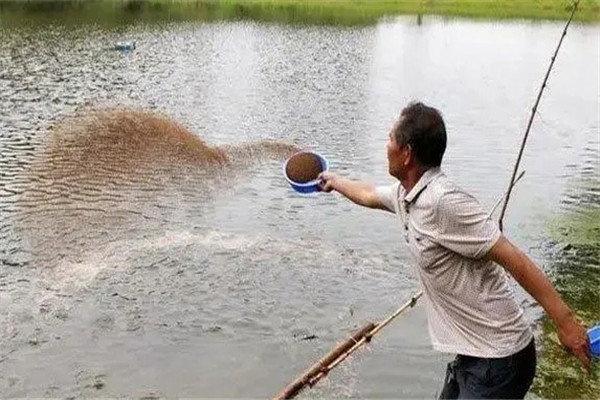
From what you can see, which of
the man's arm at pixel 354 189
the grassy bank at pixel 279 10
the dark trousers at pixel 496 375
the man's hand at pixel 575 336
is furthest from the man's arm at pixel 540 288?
the grassy bank at pixel 279 10

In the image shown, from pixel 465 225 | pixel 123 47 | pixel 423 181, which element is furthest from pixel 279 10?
pixel 465 225

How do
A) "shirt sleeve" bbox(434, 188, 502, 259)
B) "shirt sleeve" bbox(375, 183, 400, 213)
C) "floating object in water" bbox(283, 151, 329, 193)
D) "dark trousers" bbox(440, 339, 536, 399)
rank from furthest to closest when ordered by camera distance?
"floating object in water" bbox(283, 151, 329, 193) → "shirt sleeve" bbox(375, 183, 400, 213) → "dark trousers" bbox(440, 339, 536, 399) → "shirt sleeve" bbox(434, 188, 502, 259)

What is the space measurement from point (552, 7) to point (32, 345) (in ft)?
219

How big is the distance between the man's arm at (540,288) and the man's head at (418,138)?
56cm

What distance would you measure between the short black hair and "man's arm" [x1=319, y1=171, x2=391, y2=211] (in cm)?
74

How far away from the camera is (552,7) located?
67250mm

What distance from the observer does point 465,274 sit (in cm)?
388

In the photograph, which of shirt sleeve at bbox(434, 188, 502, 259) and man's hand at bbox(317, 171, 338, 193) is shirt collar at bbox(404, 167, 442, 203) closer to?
shirt sleeve at bbox(434, 188, 502, 259)

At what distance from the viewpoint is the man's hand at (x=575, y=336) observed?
383cm

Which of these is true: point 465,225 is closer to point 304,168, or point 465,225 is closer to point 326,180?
point 326,180

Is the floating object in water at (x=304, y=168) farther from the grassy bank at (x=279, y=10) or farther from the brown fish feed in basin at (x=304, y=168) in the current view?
the grassy bank at (x=279, y=10)

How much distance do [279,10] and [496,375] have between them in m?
66.9

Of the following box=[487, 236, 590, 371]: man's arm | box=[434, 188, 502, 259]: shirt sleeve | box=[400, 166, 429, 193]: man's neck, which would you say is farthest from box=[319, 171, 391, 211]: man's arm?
box=[487, 236, 590, 371]: man's arm

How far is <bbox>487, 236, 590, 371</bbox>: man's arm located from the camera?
3698mm
